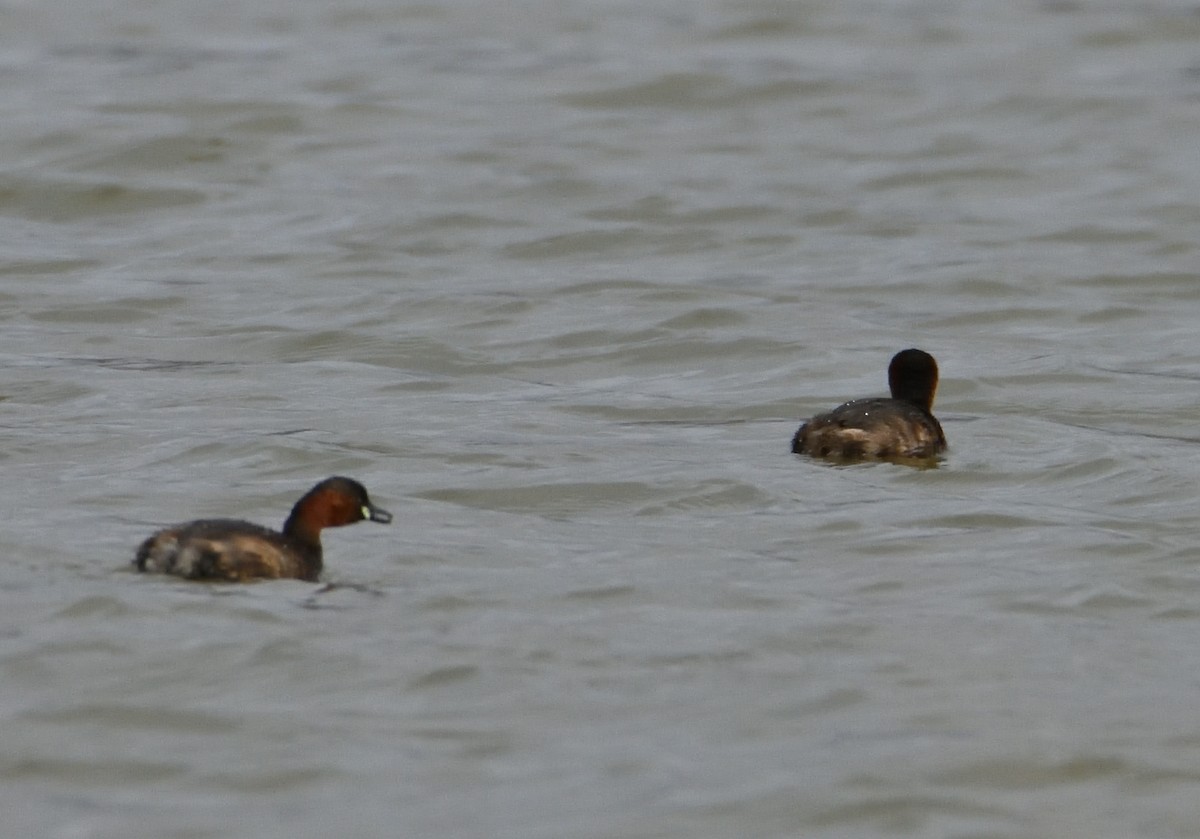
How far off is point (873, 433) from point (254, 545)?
11.9 feet

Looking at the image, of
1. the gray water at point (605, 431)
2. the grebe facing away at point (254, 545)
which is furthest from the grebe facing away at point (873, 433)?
the grebe facing away at point (254, 545)

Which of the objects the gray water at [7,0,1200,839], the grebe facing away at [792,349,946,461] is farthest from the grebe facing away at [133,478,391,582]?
the grebe facing away at [792,349,946,461]

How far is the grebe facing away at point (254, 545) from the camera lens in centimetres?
872

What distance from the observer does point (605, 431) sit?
492 inches

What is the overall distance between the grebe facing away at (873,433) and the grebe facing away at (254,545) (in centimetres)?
300

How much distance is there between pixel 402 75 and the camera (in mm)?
26344

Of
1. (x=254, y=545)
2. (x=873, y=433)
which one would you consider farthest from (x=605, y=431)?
(x=254, y=545)

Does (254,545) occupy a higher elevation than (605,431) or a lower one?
higher

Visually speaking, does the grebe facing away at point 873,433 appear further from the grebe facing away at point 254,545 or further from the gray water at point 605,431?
the grebe facing away at point 254,545

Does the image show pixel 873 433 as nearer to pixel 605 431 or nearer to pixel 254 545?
pixel 605 431

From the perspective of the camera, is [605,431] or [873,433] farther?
Result: [605,431]

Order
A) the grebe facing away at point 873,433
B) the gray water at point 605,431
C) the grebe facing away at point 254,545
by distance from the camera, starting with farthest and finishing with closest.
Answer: the grebe facing away at point 873,433
the grebe facing away at point 254,545
the gray water at point 605,431

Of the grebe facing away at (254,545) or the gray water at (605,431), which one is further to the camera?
the grebe facing away at (254,545)

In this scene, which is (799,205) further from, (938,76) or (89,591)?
(89,591)
